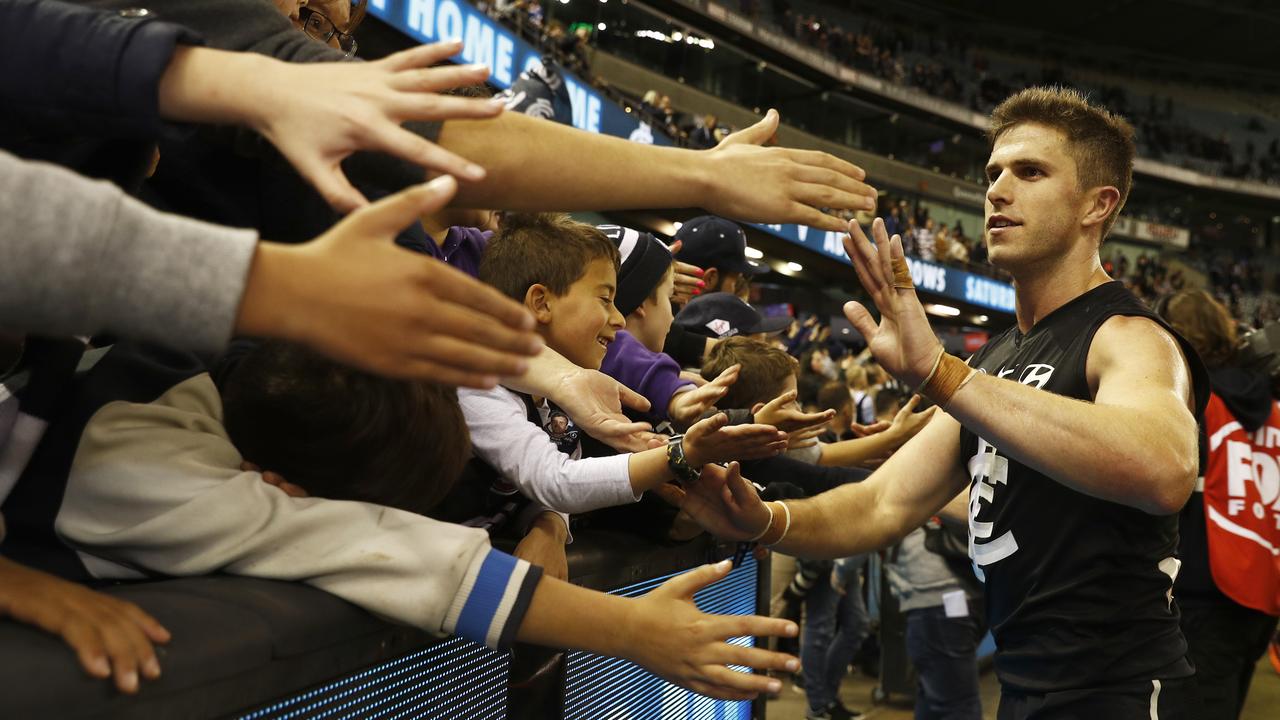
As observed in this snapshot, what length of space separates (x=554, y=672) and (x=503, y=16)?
35.6ft

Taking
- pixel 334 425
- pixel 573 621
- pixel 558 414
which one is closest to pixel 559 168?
pixel 334 425

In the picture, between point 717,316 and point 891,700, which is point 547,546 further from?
point 891,700

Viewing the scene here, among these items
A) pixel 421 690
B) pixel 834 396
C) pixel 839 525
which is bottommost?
pixel 834 396

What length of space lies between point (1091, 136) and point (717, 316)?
1.52 metres

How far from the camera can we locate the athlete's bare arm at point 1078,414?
1798mm

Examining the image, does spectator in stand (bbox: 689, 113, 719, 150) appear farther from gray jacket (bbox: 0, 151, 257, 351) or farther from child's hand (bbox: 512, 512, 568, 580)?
gray jacket (bbox: 0, 151, 257, 351)

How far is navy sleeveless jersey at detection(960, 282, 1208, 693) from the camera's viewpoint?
6.66 ft

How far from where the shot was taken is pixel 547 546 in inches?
64.0

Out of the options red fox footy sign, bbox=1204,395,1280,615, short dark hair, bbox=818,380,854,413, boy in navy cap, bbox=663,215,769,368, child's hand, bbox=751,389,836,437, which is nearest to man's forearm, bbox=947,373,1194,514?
child's hand, bbox=751,389,836,437

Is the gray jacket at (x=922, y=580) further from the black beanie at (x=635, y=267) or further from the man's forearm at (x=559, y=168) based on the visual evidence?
the man's forearm at (x=559, y=168)

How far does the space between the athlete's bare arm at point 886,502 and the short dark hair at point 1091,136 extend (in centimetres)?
70

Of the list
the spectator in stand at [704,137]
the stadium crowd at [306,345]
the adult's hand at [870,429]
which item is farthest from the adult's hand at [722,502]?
the spectator in stand at [704,137]

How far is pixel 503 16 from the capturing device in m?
11.4

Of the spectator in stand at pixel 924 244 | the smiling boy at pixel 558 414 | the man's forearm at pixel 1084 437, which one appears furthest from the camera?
the spectator in stand at pixel 924 244
